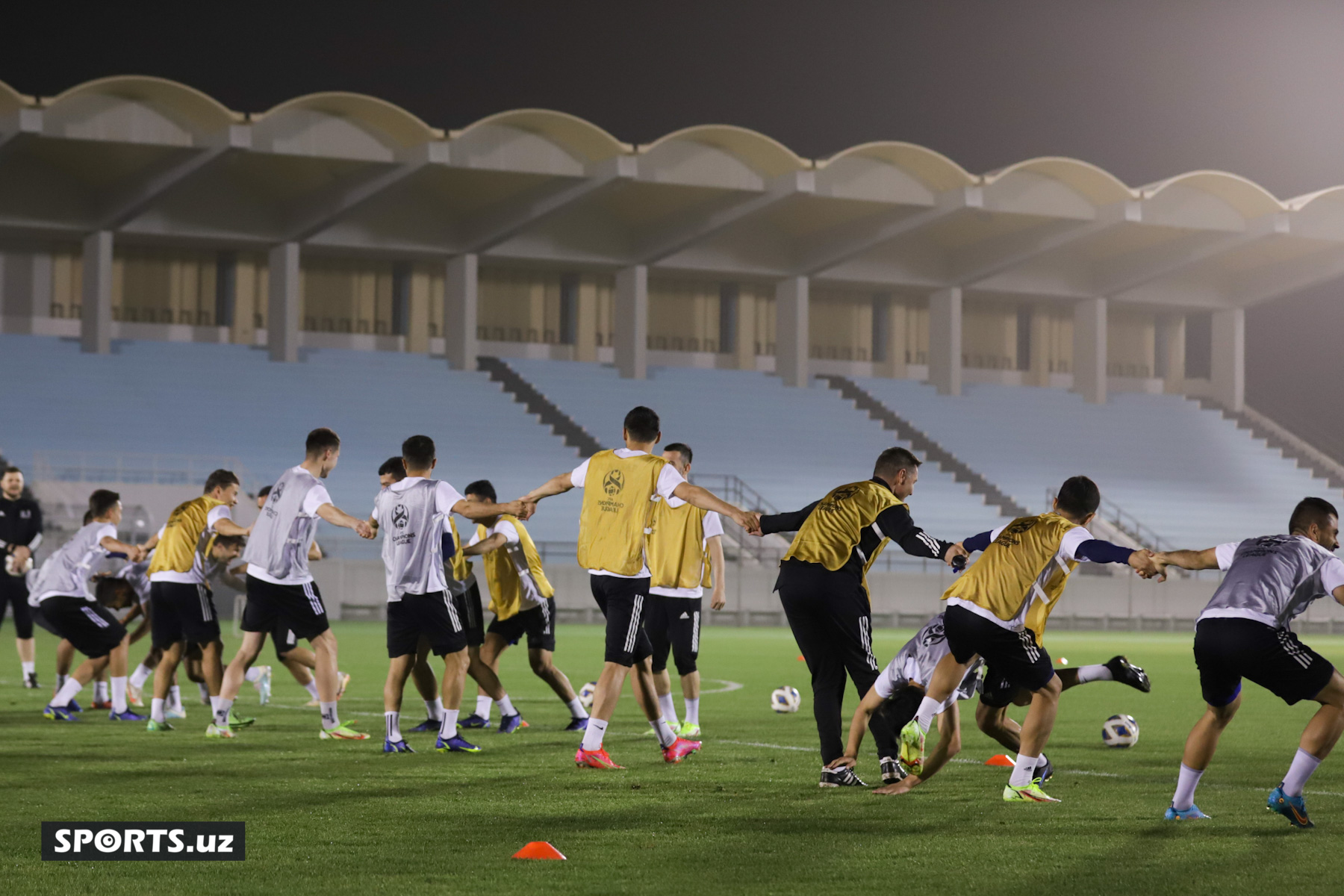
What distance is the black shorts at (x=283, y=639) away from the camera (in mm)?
12469

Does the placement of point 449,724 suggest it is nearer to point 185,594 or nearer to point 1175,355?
point 185,594

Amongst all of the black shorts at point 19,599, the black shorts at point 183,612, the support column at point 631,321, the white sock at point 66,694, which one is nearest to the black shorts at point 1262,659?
the black shorts at point 183,612

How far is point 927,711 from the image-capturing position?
8773 millimetres

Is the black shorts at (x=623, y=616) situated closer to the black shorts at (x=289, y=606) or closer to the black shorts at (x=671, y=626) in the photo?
the black shorts at (x=671, y=626)

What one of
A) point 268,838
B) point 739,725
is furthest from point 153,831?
point 739,725

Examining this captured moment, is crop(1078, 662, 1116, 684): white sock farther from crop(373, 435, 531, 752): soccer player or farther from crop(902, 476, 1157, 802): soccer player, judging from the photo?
crop(373, 435, 531, 752): soccer player

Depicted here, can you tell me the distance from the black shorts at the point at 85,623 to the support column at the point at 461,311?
1264 inches

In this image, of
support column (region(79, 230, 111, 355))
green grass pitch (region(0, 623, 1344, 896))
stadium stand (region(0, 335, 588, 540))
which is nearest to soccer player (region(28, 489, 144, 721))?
green grass pitch (region(0, 623, 1344, 896))

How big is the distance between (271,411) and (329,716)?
2956cm

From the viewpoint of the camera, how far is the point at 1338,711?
25.2ft

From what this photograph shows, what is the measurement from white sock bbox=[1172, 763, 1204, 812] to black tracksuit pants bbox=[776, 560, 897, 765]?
5.44ft

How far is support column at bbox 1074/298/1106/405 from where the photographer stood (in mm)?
51625

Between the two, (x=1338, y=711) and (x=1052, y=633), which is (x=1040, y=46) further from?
(x=1338, y=711)

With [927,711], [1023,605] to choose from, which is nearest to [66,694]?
[927,711]
